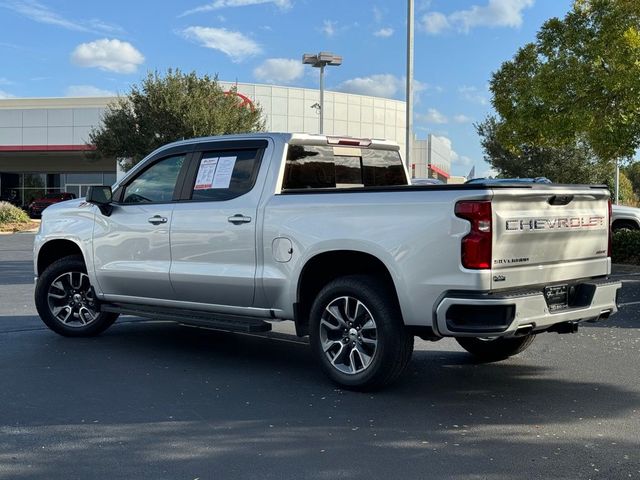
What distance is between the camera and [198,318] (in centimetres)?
626

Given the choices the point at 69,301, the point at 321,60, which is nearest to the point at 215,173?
the point at 69,301

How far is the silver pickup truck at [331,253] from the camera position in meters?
4.81

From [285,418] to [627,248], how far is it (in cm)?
1351

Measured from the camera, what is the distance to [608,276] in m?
5.89

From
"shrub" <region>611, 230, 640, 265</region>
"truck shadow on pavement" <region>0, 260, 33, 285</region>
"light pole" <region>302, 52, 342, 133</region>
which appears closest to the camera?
"truck shadow on pavement" <region>0, 260, 33, 285</region>

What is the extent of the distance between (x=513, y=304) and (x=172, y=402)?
2.55 metres

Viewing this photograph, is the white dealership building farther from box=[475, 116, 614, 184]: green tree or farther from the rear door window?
the rear door window

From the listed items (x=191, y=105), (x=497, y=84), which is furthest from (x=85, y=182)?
(x=497, y=84)

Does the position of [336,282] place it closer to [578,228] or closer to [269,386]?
[269,386]

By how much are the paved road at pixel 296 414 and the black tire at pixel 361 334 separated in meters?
0.19

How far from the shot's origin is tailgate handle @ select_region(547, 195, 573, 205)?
5.17m

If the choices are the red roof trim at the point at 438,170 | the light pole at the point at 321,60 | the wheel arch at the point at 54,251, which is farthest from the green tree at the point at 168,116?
the red roof trim at the point at 438,170

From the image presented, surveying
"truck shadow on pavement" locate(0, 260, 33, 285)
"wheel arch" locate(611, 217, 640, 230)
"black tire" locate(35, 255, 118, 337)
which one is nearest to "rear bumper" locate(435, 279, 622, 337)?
"black tire" locate(35, 255, 118, 337)

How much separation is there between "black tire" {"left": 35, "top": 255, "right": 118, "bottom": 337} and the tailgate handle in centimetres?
475
